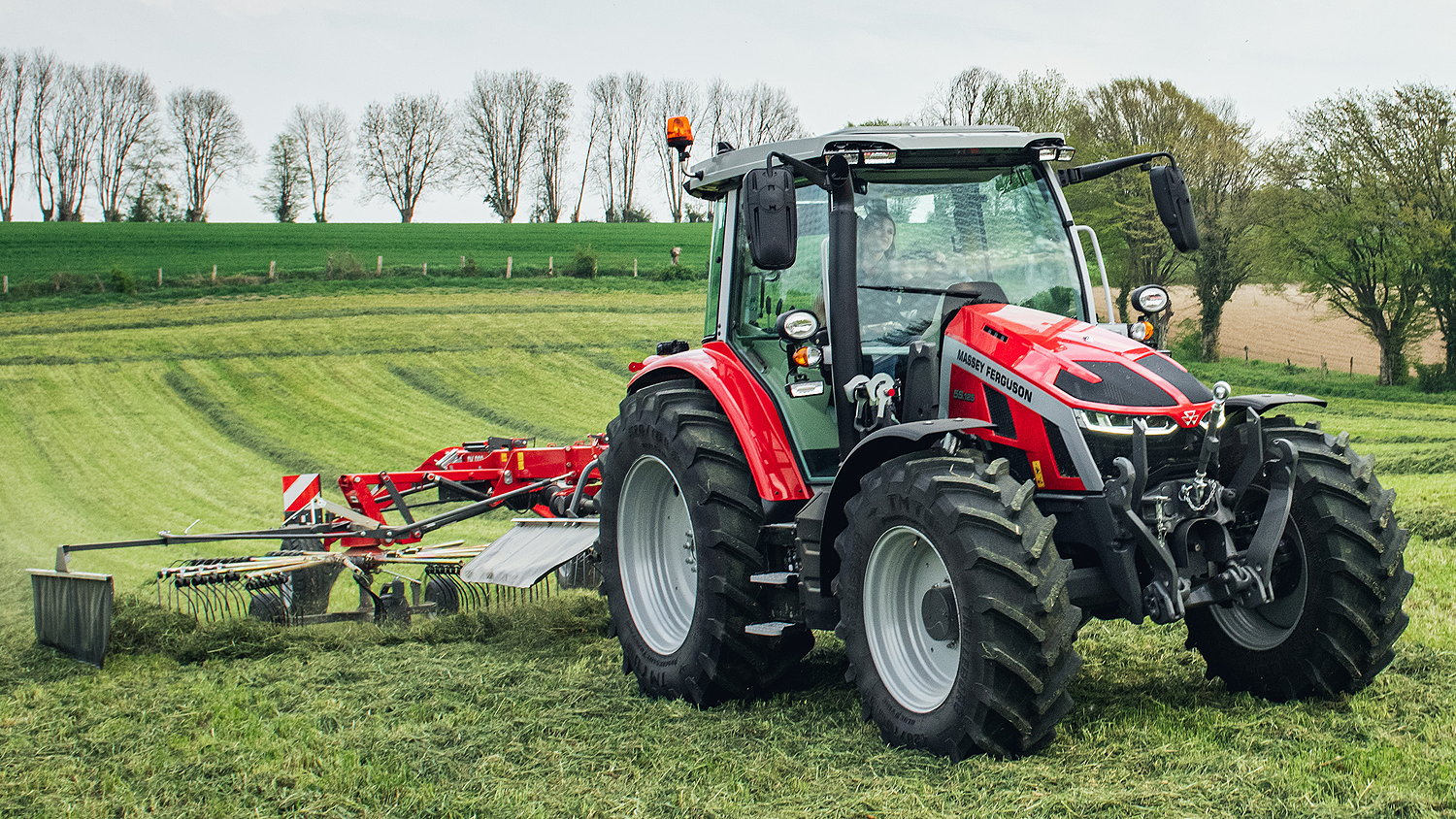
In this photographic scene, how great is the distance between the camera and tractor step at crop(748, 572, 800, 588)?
521 centimetres

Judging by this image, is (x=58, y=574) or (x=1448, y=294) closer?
(x=58, y=574)

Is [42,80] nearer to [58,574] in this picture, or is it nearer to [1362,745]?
[58,574]

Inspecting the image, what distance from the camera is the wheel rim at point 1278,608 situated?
4914 millimetres

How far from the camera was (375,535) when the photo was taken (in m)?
8.28

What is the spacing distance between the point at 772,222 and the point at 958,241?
45.4 inches

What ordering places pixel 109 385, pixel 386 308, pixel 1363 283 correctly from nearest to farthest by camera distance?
pixel 109 385
pixel 386 308
pixel 1363 283

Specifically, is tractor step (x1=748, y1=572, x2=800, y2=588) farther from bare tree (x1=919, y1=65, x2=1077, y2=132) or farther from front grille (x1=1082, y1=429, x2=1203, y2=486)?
bare tree (x1=919, y1=65, x2=1077, y2=132)

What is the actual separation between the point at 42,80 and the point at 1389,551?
52147mm

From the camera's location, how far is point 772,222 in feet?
14.9

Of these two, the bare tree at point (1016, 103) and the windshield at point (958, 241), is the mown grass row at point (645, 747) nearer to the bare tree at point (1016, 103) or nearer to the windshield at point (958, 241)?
the windshield at point (958, 241)

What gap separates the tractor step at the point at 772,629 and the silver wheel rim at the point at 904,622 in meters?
0.55

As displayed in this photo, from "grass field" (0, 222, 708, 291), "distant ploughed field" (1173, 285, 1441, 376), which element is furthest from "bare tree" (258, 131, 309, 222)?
"distant ploughed field" (1173, 285, 1441, 376)

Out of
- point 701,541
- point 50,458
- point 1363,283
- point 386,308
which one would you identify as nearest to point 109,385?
point 50,458

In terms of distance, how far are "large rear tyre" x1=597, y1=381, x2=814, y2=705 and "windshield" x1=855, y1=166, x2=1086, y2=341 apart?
2.88 feet
